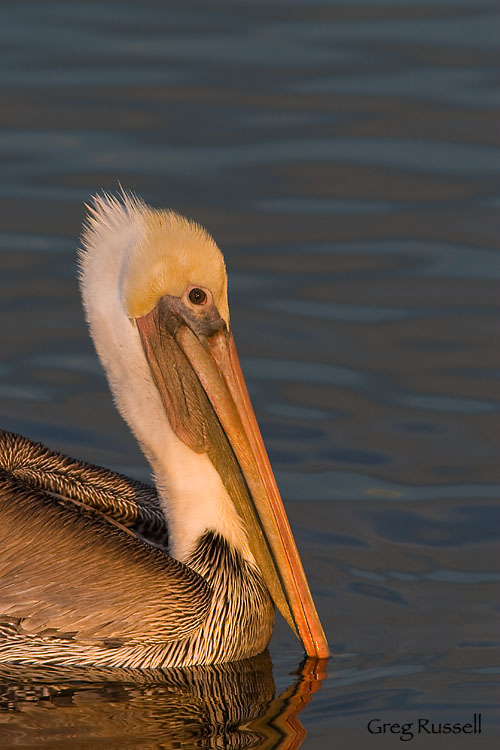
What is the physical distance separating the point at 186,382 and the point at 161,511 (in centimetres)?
55

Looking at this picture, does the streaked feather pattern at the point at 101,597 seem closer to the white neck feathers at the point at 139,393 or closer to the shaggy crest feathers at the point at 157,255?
the white neck feathers at the point at 139,393

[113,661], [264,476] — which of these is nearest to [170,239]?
[264,476]

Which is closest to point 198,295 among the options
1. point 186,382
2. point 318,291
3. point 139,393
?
point 186,382

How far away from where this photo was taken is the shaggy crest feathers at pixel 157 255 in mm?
5938

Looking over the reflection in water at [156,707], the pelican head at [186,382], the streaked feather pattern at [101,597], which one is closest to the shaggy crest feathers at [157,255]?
the pelican head at [186,382]

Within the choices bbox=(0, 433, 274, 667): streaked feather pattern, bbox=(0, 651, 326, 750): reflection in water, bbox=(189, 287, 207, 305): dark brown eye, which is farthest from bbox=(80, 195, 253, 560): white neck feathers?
bbox=(0, 651, 326, 750): reflection in water

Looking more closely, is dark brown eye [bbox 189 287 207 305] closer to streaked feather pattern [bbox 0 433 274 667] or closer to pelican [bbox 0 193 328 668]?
pelican [bbox 0 193 328 668]

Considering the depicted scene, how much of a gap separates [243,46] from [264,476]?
656 centimetres

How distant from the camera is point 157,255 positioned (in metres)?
5.94

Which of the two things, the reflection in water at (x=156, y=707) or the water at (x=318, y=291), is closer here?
the reflection in water at (x=156, y=707)

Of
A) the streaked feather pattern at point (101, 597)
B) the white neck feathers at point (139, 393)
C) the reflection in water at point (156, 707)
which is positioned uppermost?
the white neck feathers at point (139, 393)

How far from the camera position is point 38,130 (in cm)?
1070

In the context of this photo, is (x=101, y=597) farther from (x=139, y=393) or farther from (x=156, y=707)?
(x=139, y=393)

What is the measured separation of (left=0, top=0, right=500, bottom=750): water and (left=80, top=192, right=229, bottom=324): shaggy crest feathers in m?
1.33
